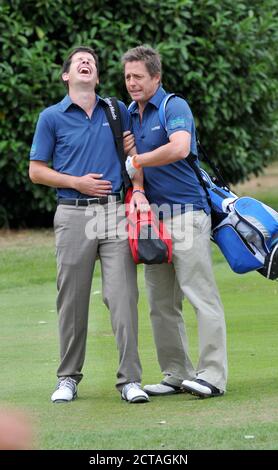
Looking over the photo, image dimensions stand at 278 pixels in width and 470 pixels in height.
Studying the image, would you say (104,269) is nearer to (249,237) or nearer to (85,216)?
(85,216)

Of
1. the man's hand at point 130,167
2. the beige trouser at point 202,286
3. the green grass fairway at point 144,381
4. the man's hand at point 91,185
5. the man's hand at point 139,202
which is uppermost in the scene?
the man's hand at point 130,167

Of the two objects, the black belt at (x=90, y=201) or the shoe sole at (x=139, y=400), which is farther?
the black belt at (x=90, y=201)

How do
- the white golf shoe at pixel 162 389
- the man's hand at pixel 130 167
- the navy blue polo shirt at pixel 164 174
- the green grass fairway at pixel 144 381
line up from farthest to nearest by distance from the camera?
the white golf shoe at pixel 162 389, the navy blue polo shirt at pixel 164 174, the man's hand at pixel 130 167, the green grass fairway at pixel 144 381

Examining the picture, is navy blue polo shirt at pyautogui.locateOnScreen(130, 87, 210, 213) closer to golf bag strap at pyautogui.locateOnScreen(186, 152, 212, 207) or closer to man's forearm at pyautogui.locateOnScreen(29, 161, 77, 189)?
golf bag strap at pyautogui.locateOnScreen(186, 152, 212, 207)

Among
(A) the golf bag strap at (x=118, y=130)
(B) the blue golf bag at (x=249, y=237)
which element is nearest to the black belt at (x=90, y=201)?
(A) the golf bag strap at (x=118, y=130)

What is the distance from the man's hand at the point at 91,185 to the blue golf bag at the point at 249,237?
0.75 meters

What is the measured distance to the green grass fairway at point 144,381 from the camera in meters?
5.71

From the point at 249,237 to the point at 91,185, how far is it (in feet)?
3.27

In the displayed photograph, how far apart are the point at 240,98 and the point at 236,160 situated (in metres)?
0.97

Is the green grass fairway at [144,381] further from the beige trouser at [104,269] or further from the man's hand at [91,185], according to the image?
the man's hand at [91,185]

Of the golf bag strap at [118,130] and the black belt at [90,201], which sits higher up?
the golf bag strap at [118,130]

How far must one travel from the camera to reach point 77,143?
22.7ft
